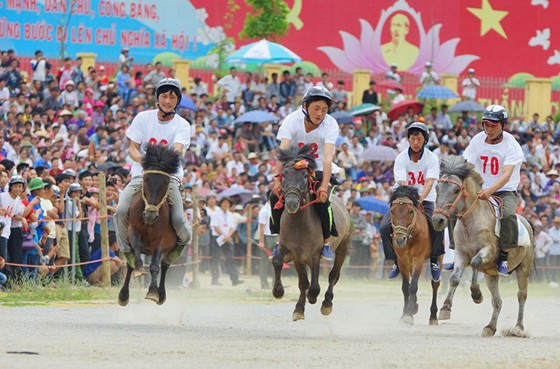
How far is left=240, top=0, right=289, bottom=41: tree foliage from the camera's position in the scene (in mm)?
40219

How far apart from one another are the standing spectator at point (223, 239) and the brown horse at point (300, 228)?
35.3 feet

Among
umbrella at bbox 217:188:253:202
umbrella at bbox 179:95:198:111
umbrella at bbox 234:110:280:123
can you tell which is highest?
umbrella at bbox 179:95:198:111

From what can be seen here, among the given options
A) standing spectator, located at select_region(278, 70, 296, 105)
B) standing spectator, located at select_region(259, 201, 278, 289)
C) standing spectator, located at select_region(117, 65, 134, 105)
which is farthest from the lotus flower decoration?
standing spectator, located at select_region(259, 201, 278, 289)

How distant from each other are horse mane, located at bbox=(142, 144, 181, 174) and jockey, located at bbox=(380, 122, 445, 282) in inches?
162

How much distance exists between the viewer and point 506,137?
55.2 ft

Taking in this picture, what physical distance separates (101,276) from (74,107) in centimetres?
931

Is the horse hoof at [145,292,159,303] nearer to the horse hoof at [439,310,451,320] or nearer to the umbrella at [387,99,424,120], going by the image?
the horse hoof at [439,310,451,320]

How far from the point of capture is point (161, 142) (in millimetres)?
16078

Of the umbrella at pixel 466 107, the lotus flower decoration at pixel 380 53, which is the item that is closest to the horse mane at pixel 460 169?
the umbrella at pixel 466 107

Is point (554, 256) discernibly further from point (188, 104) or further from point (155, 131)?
point (155, 131)

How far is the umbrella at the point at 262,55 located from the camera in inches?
1375

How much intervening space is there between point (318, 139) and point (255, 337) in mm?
3011

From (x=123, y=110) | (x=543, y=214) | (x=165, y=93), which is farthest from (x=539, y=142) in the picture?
(x=165, y=93)

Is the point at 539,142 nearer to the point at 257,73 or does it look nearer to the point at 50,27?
the point at 257,73
